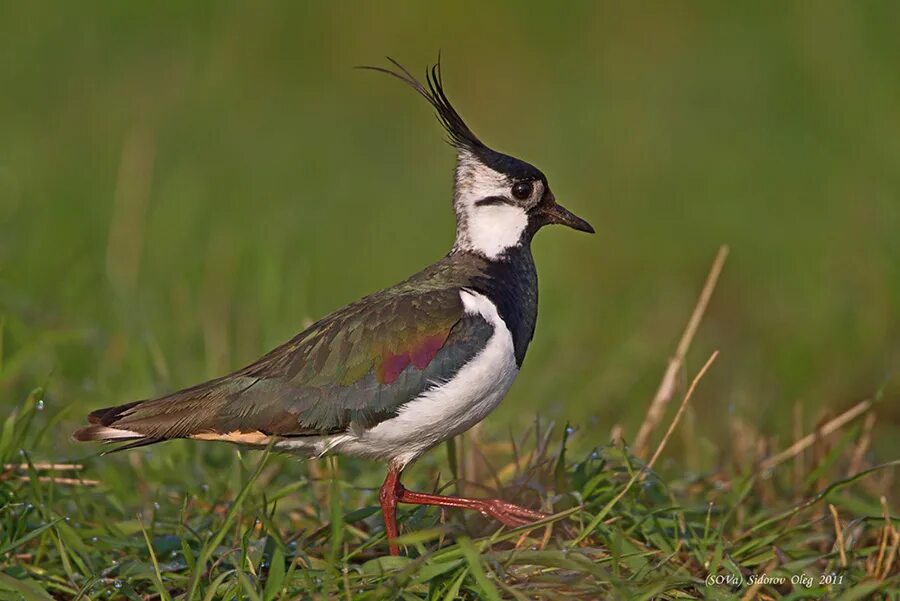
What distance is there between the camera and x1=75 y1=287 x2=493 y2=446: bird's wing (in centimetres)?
525

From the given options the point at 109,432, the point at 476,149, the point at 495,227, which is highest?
the point at 476,149

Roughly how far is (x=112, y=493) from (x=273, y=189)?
5210 millimetres

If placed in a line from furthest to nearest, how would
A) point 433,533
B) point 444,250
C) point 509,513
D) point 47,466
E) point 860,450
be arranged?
point 444,250 → point 860,450 → point 47,466 → point 509,513 → point 433,533

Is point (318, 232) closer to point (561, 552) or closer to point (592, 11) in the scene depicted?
point (592, 11)

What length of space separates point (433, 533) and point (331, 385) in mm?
1014

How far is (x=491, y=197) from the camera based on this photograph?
5.97 m

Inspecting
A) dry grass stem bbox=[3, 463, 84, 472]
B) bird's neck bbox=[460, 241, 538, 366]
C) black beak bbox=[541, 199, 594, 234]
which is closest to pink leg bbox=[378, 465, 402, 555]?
bird's neck bbox=[460, 241, 538, 366]

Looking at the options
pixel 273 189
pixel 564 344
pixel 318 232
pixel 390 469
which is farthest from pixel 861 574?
pixel 273 189

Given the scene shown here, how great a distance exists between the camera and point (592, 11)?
13414 millimetres

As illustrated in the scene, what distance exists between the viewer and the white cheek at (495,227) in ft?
19.4

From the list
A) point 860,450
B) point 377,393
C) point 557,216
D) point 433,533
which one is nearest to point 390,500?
point 377,393

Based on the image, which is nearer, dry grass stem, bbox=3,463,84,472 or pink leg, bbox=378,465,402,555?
pink leg, bbox=378,465,402,555

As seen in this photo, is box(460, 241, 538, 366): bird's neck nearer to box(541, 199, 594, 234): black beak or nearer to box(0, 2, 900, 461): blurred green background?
box(541, 199, 594, 234): black beak

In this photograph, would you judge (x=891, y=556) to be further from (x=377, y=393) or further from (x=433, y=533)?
(x=377, y=393)
